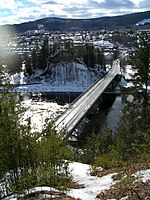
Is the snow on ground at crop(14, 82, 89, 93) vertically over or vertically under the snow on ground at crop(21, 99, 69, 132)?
over

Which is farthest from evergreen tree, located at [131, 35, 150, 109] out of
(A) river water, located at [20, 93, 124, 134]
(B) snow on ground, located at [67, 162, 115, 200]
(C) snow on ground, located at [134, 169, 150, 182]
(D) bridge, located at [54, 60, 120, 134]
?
(C) snow on ground, located at [134, 169, 150, 182]

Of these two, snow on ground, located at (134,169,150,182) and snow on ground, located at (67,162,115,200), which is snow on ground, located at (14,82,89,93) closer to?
snow on ground, located at (67,162,115,200)

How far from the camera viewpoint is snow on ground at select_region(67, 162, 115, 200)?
1289cm

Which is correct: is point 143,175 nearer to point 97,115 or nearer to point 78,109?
point 78,109

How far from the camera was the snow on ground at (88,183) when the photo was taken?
12.9m

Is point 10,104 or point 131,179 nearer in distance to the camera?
point 131,179

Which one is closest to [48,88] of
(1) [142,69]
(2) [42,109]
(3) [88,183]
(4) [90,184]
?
(2) [42,109]

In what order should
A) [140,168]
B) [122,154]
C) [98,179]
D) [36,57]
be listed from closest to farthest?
1. [140,168]
2. [98,179]
3. [122,154]
4. [36,57]

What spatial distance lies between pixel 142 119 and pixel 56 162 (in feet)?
45.3

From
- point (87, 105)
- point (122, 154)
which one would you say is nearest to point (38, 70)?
point (87, 105)

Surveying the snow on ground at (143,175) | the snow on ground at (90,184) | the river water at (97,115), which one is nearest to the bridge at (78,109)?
the river water at (97,115)

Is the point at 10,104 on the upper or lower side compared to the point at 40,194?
upper

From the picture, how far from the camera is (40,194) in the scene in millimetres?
12328

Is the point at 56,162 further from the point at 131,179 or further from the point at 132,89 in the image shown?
the point at 132,89
